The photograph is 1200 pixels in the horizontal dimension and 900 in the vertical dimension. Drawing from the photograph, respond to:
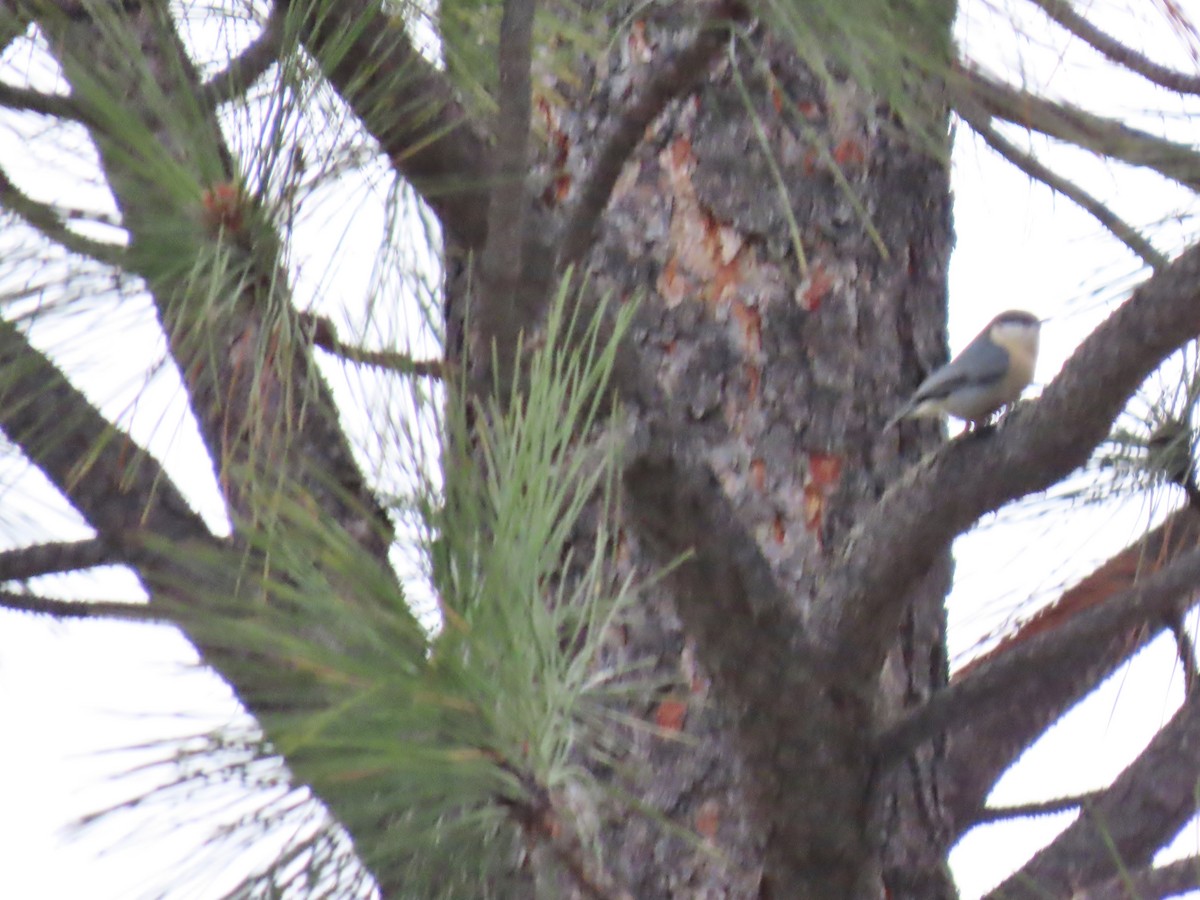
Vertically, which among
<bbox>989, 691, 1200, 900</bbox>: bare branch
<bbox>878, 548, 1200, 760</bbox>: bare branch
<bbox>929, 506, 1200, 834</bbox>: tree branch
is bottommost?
<bbox>989, 691, 1200, 900</bbox>: bare branch

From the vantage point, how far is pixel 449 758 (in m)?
0.69

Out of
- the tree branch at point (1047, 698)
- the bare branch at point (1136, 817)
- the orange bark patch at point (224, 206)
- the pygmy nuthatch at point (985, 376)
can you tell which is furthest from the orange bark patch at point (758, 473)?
the orange bark patch at point (224, 206)

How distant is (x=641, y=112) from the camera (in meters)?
0.89

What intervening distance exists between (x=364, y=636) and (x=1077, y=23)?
25.3 inches

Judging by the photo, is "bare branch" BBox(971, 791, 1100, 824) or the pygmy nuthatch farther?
the pygmy nuthatch

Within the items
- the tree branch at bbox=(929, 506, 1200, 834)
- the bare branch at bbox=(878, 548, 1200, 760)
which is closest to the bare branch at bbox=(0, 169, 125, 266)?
the bare branch at bbox=(878, 548, 1200, 760)

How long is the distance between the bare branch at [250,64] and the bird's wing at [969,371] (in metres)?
0.63

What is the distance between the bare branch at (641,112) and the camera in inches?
34.3

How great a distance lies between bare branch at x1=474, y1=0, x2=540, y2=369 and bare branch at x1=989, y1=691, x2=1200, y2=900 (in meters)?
0.55

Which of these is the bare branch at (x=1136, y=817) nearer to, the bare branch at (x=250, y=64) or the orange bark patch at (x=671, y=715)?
the orange bark patch at (x=671, y=715)

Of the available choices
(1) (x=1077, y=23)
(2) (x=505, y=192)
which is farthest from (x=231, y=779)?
(1) (x=1077, y=23)

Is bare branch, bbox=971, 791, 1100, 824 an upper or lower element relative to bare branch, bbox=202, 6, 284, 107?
lower

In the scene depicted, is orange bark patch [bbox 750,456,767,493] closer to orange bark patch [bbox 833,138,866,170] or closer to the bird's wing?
the bird's wing

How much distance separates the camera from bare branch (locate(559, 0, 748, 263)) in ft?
2.86
